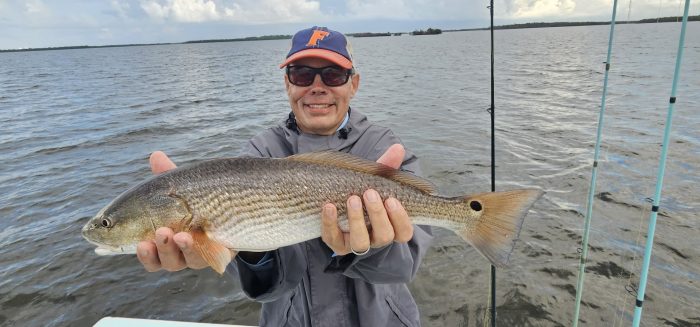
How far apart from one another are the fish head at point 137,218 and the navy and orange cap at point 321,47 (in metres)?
1.28

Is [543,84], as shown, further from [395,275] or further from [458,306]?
[395,275]

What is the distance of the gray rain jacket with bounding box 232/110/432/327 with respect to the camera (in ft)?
8.38

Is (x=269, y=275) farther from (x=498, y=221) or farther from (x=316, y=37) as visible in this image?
(x=316, y=37)

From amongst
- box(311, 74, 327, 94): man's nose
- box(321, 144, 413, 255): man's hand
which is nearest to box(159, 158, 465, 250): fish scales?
box(321, 144, 413, 255): man's hand

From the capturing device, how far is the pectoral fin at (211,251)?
2.49 metres

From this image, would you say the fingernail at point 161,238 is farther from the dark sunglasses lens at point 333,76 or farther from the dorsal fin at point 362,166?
the dark sunglasses lens at point 333,76

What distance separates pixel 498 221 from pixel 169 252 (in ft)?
6.50

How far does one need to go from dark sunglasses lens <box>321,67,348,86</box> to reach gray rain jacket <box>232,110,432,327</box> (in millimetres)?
420

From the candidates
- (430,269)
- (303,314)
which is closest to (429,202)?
(303,314)

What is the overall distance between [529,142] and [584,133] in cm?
218

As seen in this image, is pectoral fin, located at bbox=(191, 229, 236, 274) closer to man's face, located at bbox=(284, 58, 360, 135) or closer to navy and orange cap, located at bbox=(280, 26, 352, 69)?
man's face, located at bbox=(284, 58, 360, 135)

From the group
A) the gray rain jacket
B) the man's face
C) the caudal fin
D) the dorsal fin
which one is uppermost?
the man's face

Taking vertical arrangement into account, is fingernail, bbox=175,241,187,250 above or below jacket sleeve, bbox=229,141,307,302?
above

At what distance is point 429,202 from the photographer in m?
2.57
